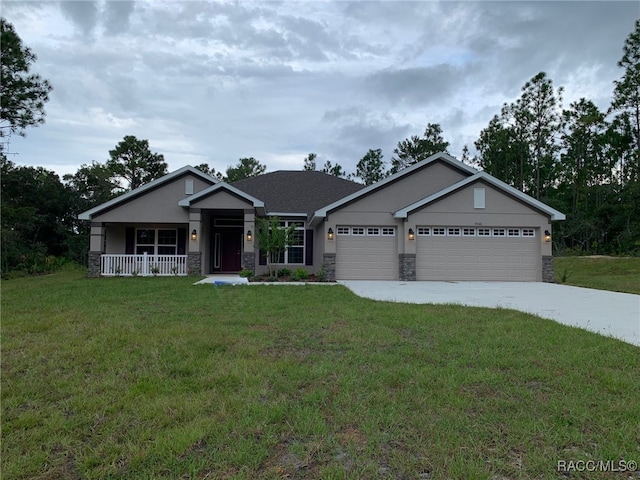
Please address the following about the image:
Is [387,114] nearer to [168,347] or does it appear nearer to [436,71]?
[436,71]

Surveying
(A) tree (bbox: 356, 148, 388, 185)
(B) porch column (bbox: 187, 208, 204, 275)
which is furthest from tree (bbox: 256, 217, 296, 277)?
(A) tree (bbox: 356, 148, 388, 185)

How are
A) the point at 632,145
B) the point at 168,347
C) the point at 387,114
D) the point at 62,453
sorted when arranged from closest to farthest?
the point at 62,453 < the point at 168,347 < the point at 387,114 < the point at 632,145

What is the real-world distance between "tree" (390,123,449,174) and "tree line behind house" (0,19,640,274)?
0.09 m

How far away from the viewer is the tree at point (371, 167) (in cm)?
3888

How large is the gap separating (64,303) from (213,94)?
1161cm

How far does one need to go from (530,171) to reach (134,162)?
118ft

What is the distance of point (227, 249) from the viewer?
1742 centimetres

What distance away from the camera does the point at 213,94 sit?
16469 mm

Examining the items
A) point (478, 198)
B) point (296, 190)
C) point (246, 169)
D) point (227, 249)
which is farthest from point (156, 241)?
point (246, 169)

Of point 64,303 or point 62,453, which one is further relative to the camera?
point 64,303

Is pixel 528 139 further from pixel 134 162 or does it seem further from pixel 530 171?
pixel 134 162

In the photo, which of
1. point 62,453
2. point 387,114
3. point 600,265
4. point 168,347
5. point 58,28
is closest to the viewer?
point 62,453

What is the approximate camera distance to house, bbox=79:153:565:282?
14.3 metres

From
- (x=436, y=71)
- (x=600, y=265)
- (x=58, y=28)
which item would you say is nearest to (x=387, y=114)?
(x=436, y=71)
